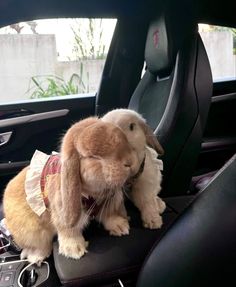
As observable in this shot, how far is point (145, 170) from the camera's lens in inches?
→ 41.7

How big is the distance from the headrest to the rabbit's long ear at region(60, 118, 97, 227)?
77cm

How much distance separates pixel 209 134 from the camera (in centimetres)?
235

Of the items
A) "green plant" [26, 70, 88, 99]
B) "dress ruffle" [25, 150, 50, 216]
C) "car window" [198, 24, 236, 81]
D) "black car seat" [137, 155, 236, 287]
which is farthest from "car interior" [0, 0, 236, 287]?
"car window" [198, 24, 236, 81]

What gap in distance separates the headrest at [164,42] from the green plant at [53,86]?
0.95m

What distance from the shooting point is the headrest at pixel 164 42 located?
1508 mm

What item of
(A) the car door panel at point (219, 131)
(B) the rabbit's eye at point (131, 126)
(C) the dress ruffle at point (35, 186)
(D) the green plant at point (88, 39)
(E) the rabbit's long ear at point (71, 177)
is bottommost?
(A) the car door panel at point (219, 131)

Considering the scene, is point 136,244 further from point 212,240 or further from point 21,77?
point 21,77

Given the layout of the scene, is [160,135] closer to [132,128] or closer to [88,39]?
[132,128]

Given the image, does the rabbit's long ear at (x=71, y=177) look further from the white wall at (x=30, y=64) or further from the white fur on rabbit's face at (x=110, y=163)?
the white wall at (x=30, y=64)

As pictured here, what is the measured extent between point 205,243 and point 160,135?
0.72 m

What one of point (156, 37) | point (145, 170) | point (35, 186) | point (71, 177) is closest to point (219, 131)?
point (156, 37)

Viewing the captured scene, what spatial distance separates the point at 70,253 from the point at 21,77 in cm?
199

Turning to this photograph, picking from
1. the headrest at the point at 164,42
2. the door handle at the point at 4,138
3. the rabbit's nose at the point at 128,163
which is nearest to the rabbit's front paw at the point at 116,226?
the rabbit's nose at the point at 128,163

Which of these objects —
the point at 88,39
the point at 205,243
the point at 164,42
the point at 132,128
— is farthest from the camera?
the point at 88,39
